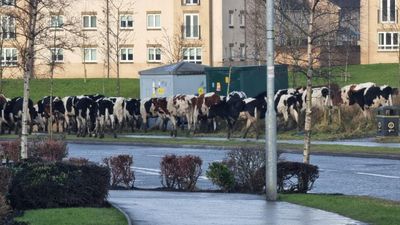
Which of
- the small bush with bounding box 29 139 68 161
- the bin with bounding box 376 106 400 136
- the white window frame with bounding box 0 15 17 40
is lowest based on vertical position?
the small bush with bounding box 29 139 68 161

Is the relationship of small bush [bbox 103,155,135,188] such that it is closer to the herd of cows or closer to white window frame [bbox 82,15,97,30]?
the herd of cows

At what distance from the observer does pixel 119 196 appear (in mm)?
23078

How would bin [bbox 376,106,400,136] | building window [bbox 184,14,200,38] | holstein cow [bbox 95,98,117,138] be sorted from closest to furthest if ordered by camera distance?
1. bin [bbox 376,106,400,136]
2. holstein cow [bbox 95,98,117,138]
3. building window [bbox 184,14,200,38]

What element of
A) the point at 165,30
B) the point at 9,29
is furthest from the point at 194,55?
the point at 9,29

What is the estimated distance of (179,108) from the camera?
52812mm

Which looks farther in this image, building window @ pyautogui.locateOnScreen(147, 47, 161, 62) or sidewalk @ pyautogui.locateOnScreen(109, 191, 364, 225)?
building window @ pyautogui.locateOnScreen(147, 47, 161, 62)

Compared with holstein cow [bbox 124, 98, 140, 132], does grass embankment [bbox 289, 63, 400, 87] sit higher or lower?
higher

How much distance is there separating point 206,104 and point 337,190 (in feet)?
85.5

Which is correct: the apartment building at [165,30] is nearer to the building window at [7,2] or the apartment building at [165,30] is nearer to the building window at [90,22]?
the building window at [90,22]

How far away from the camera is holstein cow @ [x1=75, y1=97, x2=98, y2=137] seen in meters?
54.0

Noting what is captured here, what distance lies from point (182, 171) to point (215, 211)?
5.72 m

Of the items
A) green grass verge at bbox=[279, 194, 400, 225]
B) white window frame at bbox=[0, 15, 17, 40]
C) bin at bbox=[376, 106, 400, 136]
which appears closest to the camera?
green grass verge at bbox=[279, 194, 400, 225]

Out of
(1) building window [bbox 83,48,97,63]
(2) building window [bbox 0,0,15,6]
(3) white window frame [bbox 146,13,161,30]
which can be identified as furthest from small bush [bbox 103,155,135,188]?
(1) building window [bbox 83,48,97,63]

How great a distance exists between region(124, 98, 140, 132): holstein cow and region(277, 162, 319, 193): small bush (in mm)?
31261
